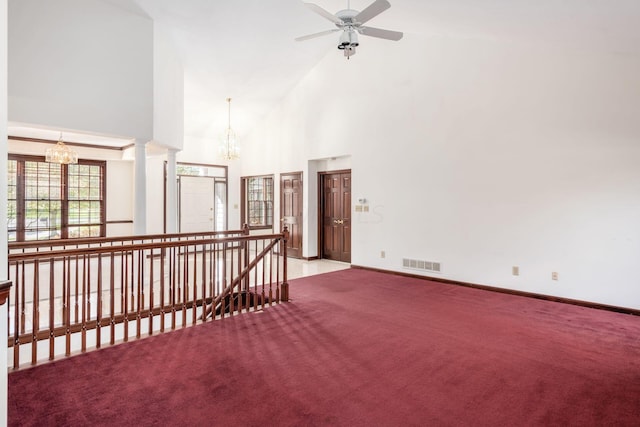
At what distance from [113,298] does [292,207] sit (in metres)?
5.60

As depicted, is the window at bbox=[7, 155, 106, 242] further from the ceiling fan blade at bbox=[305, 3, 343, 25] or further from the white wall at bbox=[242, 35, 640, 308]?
the ceiling fan blade at bbox=[305, 3, 343, 25]

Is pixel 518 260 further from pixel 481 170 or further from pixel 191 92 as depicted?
pixel 191 92

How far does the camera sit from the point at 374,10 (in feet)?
11.1

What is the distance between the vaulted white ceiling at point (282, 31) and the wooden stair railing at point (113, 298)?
10.6 feet

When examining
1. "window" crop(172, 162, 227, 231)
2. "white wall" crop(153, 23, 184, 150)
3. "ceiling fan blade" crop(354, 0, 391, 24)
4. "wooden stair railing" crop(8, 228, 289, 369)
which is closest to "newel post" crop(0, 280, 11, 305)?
"wooden stair railing" crop(8, 228, 289, 369)

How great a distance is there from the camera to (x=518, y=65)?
16.8 ft

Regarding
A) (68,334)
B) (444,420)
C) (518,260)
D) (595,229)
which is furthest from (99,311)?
(595,229)

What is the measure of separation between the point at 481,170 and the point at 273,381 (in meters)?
4.41

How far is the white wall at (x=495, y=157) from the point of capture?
14.5ft

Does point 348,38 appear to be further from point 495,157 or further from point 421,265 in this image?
point 421,265

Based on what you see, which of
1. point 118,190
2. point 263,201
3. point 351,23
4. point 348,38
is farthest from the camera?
point 263,201

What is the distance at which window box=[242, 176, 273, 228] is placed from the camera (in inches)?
373

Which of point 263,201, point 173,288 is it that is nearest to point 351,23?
point 173,288

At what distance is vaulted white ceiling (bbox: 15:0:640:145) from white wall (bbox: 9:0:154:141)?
1.38ft
